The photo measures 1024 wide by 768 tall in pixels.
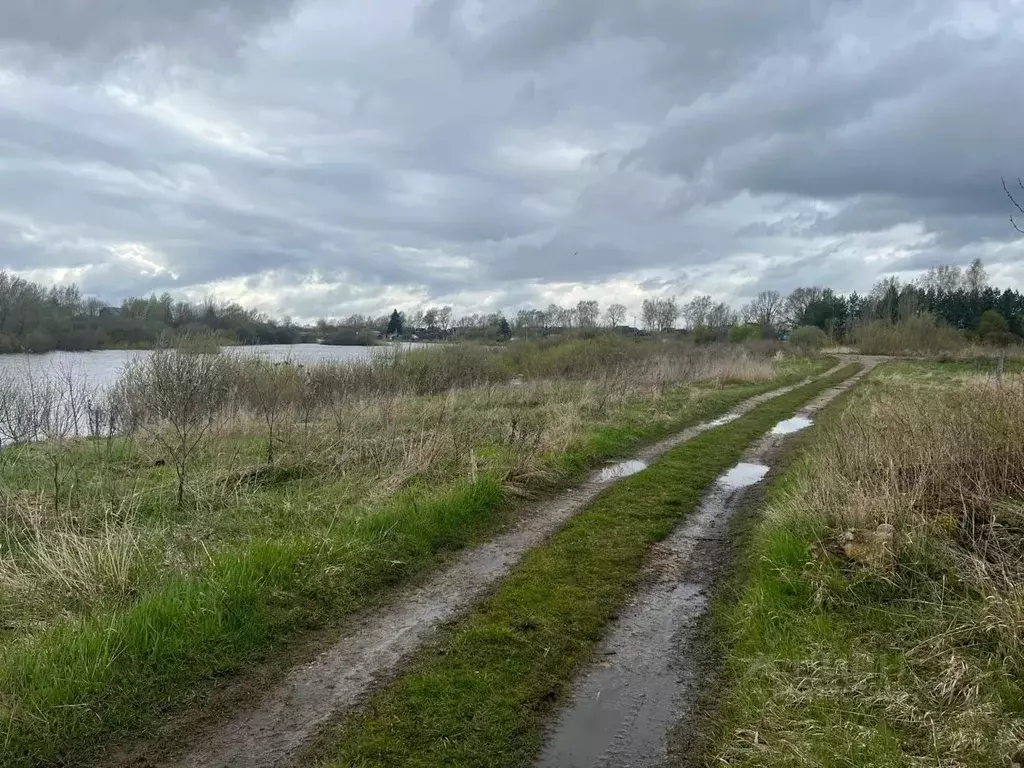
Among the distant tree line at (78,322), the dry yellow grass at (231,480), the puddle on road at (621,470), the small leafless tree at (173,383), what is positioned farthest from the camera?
the distant tree line at (78,322)

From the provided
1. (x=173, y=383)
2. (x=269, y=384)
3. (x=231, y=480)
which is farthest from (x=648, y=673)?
(x=269, y=384)

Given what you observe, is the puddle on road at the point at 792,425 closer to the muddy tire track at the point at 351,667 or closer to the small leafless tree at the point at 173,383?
the muddy tire track at the point at 351,667

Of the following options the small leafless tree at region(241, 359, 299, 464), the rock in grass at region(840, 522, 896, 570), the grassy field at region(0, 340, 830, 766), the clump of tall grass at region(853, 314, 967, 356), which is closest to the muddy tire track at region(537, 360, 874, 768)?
the rock in grass at region(840, 522, 896, 570)

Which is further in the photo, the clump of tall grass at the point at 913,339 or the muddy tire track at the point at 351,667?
the clump of tall grass at the point at 913,339

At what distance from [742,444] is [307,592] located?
1039cm

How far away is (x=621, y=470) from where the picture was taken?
10.8m

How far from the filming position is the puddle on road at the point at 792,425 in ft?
50.1

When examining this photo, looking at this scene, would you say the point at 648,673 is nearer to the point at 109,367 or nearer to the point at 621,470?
the point at 621,470

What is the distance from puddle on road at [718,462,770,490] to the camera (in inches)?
390

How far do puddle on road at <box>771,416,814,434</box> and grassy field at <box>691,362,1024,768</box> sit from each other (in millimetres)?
7503

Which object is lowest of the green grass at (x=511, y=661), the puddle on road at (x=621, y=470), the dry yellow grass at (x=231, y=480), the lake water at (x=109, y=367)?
the green grass at (x=511, y=661)

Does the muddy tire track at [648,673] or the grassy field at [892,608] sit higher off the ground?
the grassy field at [892,608]

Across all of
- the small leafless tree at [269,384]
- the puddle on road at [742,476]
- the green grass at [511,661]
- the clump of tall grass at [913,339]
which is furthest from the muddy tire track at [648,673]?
the clump of tall grass at [913,339]

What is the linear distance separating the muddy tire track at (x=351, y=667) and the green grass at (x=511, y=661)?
7.3 inches
